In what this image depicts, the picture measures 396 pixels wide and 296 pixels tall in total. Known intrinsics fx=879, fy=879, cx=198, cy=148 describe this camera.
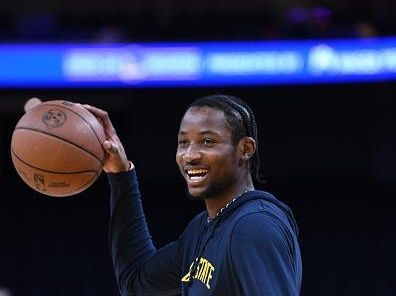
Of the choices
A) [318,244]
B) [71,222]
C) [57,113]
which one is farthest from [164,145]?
[57,113]

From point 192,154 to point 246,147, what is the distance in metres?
0.18

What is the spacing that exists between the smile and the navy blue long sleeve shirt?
14cm

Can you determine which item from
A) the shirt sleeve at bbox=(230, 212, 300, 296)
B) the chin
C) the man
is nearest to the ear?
the man

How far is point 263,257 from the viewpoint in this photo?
2.42m

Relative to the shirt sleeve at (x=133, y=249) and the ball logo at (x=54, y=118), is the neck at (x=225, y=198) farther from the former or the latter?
the ball logo at (x=54, y=118)

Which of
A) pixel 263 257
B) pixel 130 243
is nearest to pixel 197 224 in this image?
pixel 130 243

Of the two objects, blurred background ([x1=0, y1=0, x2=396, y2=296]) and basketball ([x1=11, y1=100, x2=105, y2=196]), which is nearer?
basketball ([x1=11, y1=100, x2=105, y2=196])

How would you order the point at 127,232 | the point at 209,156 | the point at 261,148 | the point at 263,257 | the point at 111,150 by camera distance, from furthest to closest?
1. the point at 261,148
2. the point at 127,232
3. the point at 111,150
4. the point at 209,156
5. the point at 263,257

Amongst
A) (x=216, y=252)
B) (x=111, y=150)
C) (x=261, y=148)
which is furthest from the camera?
(x=261, y=148)

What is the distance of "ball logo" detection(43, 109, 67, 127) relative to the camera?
3137mm

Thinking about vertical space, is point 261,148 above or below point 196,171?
below

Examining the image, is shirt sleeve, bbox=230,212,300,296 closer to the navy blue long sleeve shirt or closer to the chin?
the navy blue long sleeve shirt

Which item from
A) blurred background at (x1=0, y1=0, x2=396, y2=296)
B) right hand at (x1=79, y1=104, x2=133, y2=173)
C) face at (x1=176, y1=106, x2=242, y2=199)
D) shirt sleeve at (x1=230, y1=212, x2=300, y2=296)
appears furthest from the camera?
blurred background at (x1=0, y1=0, x2=396, y2=296)

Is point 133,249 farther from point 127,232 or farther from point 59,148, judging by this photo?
point 59,148
